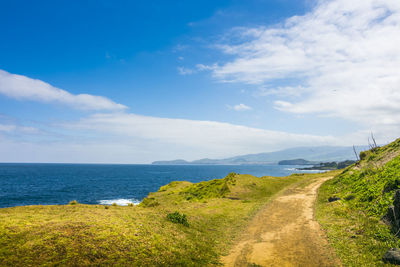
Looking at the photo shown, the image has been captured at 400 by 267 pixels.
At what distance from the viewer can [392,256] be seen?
14.3 meters

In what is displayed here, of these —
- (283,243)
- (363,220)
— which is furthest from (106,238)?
(363,220)

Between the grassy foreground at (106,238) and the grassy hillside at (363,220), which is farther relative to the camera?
the grassy hillside at (363,220)

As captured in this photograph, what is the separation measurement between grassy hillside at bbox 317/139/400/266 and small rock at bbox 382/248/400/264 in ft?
1.63

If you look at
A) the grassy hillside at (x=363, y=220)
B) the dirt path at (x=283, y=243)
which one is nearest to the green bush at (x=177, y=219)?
the dirt path at (x=283, y=243)

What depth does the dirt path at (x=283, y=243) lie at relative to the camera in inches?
631

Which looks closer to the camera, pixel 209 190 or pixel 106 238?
pixel 106 238

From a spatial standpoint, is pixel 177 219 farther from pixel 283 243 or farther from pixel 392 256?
pixel 392 256

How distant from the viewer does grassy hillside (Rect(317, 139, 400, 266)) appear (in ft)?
53.2

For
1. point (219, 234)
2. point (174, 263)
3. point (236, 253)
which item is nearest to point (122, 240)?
point (174, 263)

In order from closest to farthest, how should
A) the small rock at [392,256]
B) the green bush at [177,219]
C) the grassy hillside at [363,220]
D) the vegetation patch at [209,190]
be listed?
the small rock at [392,256]
the grassy hillside at [363,220]
the green bush at [177,219]
the vegetation patch at [209,190]

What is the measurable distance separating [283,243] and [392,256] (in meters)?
7.31

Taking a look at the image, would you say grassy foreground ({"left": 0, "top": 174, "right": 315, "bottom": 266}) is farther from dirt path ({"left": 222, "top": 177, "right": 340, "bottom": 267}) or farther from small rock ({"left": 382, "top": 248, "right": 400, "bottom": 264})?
small rock ({"left": 382, "top": 248, "right": 400, "bottom": 264})

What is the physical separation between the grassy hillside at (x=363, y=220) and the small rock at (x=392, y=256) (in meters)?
0.50

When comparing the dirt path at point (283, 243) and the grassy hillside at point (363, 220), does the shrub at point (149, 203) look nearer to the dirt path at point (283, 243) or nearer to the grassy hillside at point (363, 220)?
the dirt path at point (283, 243)
